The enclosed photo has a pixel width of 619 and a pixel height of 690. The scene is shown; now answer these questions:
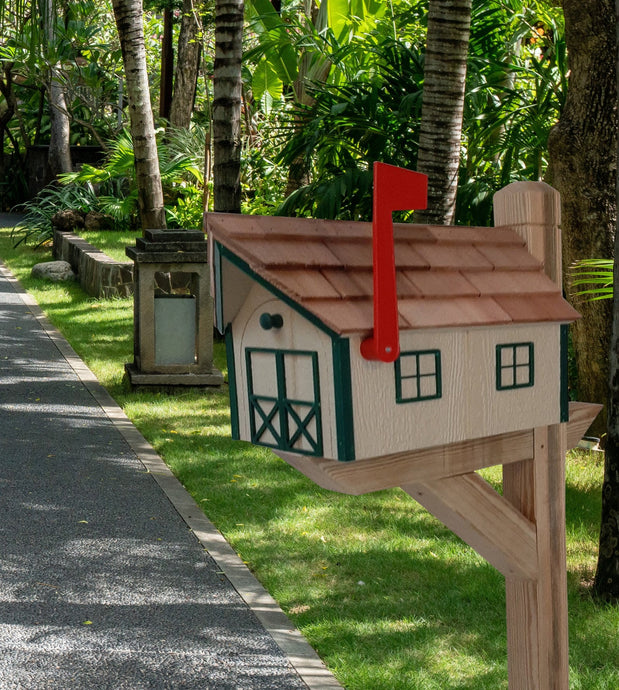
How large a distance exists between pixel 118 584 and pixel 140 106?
23.3 ft

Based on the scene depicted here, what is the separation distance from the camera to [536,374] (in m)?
1.87

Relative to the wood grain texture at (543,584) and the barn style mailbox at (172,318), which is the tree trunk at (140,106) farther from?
the wood grain texture at (543,584)

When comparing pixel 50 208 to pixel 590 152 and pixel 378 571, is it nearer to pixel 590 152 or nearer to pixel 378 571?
pixel 590 152

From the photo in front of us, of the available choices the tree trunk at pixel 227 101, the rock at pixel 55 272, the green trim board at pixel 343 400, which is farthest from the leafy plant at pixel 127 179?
the green trim board at pixel 343 400

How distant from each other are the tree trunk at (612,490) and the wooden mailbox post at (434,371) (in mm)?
1769

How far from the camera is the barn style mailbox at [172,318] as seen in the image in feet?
26.9

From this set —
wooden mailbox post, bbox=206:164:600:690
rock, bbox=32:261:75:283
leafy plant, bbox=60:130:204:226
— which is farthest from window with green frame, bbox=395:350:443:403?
leafy plant, bbox=60:130:204:226

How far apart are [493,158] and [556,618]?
25.9 feet

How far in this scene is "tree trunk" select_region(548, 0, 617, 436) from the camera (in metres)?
5.85

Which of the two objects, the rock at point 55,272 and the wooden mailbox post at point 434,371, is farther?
the rock at point 55,272

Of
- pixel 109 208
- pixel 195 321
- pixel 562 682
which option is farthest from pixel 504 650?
pixel 109 208

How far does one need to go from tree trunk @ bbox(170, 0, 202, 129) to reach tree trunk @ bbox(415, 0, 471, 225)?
41.8 ft

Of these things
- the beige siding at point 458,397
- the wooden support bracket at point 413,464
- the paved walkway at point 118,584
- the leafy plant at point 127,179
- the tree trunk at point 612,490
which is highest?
the leafy plant at point 127,179

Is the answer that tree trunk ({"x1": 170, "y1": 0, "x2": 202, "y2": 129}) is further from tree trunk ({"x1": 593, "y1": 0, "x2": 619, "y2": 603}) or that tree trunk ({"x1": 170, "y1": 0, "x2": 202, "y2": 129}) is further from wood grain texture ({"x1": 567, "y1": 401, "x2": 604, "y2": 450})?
wood grain texture ({"x1": 567, "y1": 401, "x2": 604, "y2": 450})
